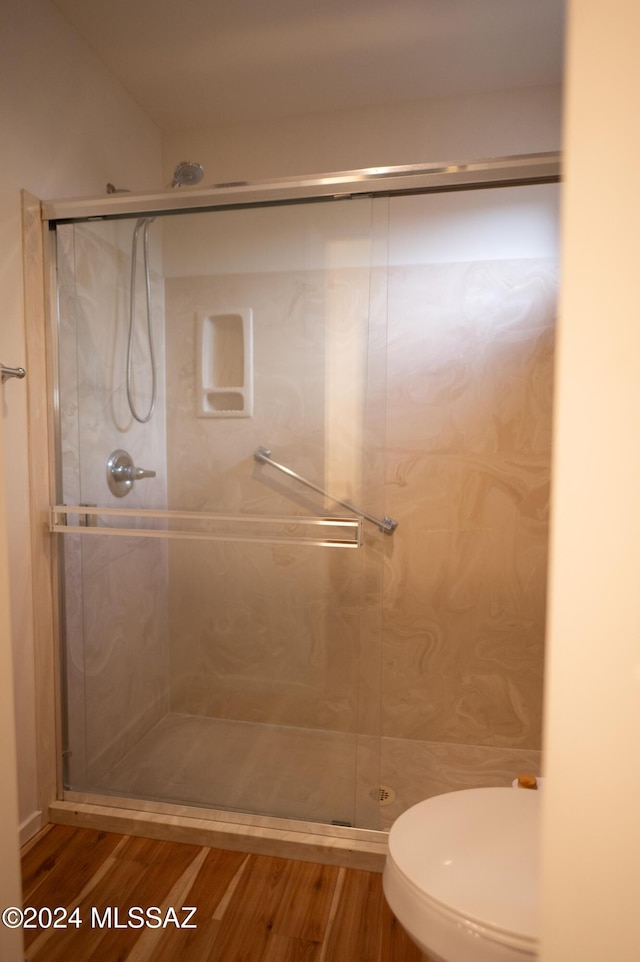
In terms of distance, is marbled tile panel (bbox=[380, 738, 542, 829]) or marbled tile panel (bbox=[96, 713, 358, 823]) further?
marbled tile panel (bbox=[380, 738, 542, 829])

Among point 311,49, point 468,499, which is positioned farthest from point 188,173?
point 468,499

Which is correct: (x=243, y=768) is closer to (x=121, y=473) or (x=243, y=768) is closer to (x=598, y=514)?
(x=121, y=473)

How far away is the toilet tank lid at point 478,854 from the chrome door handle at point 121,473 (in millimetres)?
1155

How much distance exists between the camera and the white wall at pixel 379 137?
207 centimetres

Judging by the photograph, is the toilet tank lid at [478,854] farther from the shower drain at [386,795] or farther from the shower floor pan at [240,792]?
the shower drain at [386,795]

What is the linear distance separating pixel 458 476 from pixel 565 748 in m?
1.84

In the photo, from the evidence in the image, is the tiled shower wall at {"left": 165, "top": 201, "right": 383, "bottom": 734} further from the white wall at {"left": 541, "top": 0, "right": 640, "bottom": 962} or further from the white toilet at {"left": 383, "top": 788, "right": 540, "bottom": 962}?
the white wall at {"left": 541, "top": 0, "right": 640, "bottom": 962}

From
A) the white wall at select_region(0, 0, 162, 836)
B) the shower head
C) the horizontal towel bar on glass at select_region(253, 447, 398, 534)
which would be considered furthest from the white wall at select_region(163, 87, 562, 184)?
the horizontal towel bar on glass at select_region(253, 447, 398, 534)

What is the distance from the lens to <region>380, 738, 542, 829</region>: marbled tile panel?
1.84m

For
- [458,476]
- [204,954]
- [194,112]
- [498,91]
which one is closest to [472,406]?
[458,476]

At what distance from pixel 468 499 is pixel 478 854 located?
4.46 feet

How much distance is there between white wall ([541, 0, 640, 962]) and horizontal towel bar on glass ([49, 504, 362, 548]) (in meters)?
1.19

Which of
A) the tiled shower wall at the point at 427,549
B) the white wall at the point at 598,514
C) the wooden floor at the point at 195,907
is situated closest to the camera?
the white wall at the point at 598,514

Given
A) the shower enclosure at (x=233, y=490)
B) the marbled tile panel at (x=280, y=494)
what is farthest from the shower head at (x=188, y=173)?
the marbled tile panel at (x=280, y=494)
